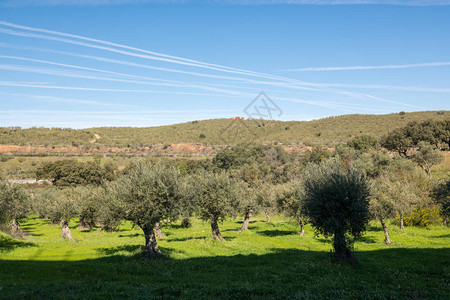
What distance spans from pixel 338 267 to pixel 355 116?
180388 mm

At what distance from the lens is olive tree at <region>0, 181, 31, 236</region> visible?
4147 centimetres

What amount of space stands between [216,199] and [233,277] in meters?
17.8

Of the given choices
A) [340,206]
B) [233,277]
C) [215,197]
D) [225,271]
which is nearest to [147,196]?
[225,271]

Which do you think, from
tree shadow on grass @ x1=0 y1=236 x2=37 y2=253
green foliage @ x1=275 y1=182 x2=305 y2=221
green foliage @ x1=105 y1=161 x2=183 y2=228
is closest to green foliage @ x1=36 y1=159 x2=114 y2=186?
tree shadow on grass @ x1=0 y1=236 x2=37 y2=253

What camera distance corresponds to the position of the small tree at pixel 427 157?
3140 inches

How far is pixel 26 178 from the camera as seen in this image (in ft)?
372

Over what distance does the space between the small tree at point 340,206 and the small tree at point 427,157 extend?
212 feet

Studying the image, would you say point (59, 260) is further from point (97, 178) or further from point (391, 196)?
point (97, 178)

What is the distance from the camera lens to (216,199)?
1508 inches

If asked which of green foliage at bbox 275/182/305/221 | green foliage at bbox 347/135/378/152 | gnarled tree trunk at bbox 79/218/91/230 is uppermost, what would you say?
green foliage at bbox 347/135/378/152

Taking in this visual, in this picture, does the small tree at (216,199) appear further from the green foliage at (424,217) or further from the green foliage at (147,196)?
the green foliage at (424,217)

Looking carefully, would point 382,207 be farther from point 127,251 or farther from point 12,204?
point 12,204

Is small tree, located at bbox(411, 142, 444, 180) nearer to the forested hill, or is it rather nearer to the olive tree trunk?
the forested hill

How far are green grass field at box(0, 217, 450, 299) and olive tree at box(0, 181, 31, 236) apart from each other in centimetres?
885
